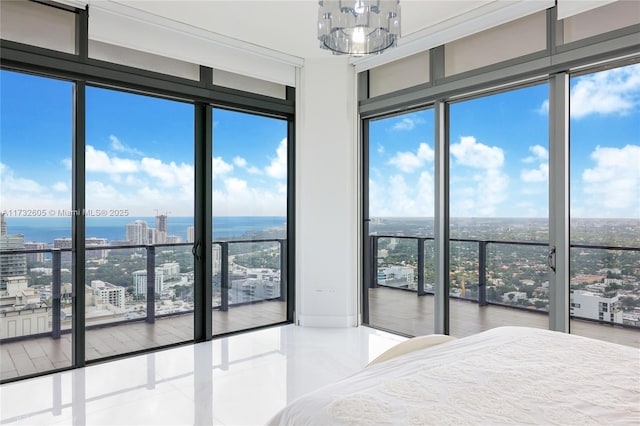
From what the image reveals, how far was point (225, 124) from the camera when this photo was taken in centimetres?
450

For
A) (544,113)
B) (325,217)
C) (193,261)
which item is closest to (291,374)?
(193,261)

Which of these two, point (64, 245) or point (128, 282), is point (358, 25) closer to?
point (64, 245)

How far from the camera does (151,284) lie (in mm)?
4004

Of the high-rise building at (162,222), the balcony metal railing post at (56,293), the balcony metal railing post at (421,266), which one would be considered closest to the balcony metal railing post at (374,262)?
the balcony metal railing post at (421,266)

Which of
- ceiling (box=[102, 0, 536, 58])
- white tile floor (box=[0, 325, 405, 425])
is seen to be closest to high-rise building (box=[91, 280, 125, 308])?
white tile floor (box=[0, 325, 405, 425])

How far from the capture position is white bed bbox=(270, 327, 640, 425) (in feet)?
3.97

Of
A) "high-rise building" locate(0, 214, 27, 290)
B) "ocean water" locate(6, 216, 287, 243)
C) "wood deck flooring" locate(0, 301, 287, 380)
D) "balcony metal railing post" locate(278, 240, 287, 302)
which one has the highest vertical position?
"ocean water" locate(6, 216, 287, 243)

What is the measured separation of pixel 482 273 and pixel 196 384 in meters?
2.59

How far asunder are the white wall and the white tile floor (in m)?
0.57

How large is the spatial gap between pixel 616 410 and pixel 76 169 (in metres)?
3.81

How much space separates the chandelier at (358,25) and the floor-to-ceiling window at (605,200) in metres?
1.70

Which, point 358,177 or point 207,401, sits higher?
point 358,177

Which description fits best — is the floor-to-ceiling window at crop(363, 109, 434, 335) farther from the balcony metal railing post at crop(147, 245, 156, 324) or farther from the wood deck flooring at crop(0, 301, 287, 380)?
the balcony metal railing post at crop(147, 245, 156, 324)

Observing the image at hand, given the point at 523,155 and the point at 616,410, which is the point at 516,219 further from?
the point at 616,410
